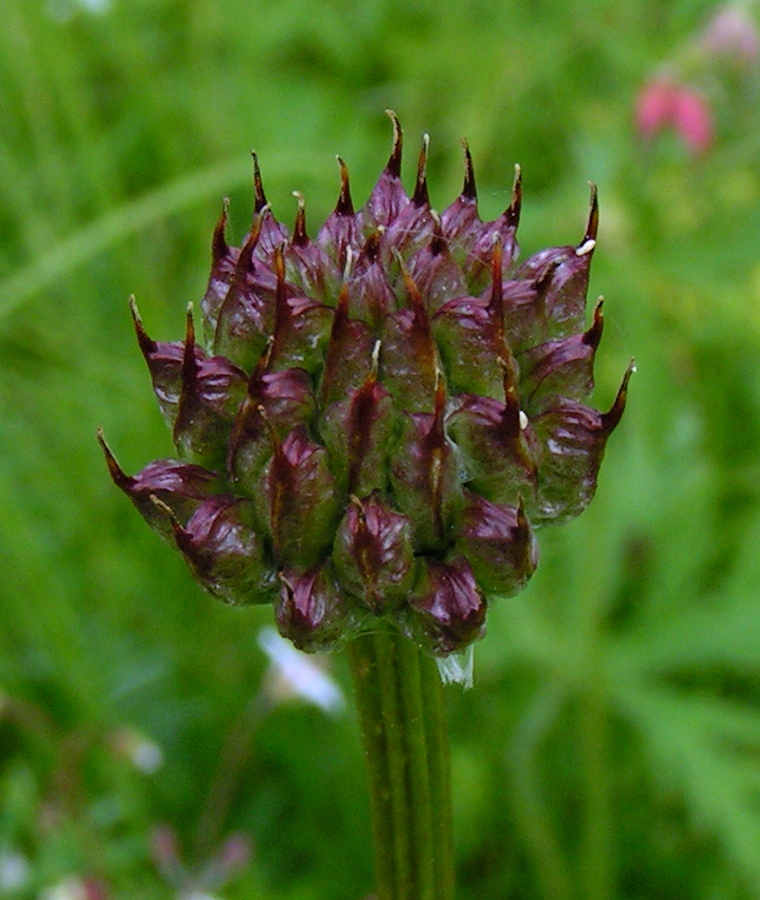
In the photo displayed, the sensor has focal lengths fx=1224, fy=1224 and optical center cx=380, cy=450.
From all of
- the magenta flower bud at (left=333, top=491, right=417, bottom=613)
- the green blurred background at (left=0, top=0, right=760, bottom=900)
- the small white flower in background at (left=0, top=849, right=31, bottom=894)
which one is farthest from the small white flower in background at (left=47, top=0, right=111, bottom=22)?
the magenta flower bud at (left=333, top=491, right=417, bottom=613)

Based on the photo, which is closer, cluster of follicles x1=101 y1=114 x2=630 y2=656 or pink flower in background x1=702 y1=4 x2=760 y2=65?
cluster of follicles x1=101 y1=114 x2=630 y2=656

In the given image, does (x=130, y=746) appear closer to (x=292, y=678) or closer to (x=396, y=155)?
(x=292, y=678)

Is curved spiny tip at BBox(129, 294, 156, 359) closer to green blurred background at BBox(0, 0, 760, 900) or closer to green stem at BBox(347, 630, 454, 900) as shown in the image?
green stem at BBox(347, 630, 454, 900)

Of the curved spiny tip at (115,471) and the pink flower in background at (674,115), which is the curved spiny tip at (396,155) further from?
the pink flower in background at (674,115)

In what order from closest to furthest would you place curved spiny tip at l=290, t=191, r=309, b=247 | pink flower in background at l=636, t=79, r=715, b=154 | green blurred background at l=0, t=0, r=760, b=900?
curved spiny tip at l=290, t=191, r=309, b=247 → green blurred background at l=0, t=0, r=760, b=900 → pink flower in background at l=636, t=79, r=715, b=154

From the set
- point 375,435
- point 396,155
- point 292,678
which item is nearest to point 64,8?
point 292,678

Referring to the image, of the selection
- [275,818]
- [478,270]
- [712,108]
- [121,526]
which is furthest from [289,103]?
[478,270]

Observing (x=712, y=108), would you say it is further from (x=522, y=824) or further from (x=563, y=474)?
(x=563, y=474)
